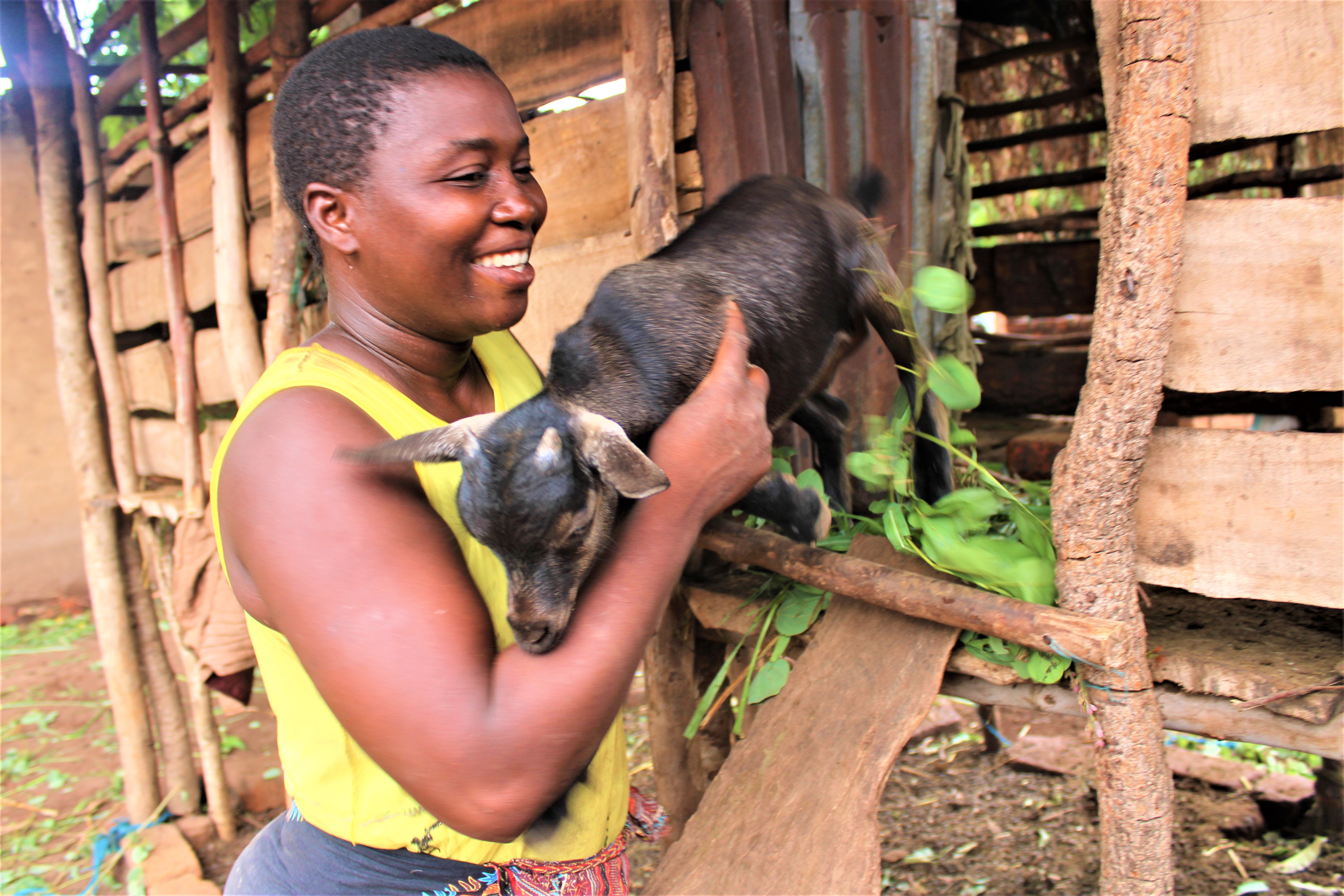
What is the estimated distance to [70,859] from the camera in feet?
16.6

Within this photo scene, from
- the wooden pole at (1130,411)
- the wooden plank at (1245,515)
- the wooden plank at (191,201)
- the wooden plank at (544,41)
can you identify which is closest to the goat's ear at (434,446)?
the wooden pole at (1130,411)

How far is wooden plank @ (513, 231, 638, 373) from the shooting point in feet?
10.6

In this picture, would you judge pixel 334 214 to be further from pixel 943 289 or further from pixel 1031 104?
pixel 1031 104

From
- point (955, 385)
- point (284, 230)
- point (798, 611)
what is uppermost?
point (284, 230)

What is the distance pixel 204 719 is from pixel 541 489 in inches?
183

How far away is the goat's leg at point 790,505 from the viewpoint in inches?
92.0

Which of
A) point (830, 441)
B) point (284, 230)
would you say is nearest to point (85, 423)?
point (284, 230)

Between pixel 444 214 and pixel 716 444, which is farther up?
pixel 444 214

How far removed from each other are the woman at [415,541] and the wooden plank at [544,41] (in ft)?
5.51

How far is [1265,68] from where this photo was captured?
1.58m

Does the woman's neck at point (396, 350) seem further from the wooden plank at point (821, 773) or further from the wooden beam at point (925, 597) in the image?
the wooden plank at point (821, 773)

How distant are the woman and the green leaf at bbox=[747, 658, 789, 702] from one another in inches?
20.8

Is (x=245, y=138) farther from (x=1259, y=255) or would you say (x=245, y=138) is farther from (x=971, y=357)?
(x=1259, y=255)

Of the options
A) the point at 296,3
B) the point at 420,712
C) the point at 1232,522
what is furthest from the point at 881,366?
the point at 296,3
